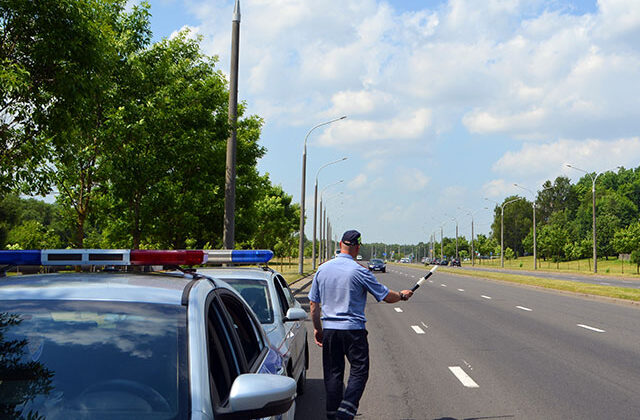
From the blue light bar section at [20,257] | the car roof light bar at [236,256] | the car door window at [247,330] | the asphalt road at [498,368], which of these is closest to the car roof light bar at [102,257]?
the blue light bar section at [20,257]

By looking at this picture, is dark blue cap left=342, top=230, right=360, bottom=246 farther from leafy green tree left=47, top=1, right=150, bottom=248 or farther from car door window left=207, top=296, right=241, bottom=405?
leafy green tree left=47, top=1, right=150, bottom=248

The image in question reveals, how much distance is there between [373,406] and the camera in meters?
7.33

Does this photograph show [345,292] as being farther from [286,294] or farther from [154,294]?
[154,294]

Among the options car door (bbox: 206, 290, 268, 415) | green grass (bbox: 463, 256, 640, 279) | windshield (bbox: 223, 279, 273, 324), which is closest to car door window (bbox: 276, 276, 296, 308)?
windshield (bbox: 223, 279, 273, 324)

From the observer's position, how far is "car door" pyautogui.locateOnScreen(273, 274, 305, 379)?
6617 mm

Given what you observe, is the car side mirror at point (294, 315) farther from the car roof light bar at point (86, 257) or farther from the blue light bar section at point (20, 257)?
the blue light bar section at point (20, 257)

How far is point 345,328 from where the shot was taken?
19.4 feet

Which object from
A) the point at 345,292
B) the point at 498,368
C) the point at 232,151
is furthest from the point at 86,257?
the point at 232,151

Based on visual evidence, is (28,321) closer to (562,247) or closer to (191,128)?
(191,128)

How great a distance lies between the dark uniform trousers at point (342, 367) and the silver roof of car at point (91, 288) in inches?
107

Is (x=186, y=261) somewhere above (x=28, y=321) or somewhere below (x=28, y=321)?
above

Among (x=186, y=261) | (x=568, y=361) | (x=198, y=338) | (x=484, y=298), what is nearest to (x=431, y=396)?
(x=568, y=361)

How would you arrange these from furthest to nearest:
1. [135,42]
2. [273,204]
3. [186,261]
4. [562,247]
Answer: [562,247]
[273,204]
[135,42]
[186,261]

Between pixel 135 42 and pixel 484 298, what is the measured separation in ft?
53.9
